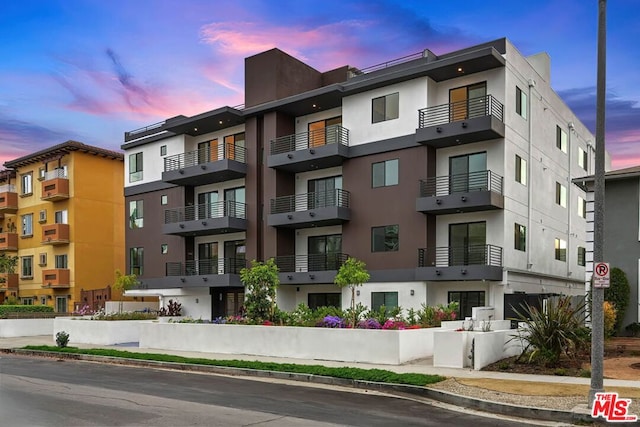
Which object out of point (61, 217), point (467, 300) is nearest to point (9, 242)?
point (61, 217)

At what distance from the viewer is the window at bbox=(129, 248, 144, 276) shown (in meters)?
43.5

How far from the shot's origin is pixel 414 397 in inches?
559

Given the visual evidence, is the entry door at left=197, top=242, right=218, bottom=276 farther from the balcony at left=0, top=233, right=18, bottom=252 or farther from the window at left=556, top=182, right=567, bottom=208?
the balcony at left=0, top=233, right=18, bottom=252

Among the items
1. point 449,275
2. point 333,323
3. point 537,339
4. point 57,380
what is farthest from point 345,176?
point 57,380

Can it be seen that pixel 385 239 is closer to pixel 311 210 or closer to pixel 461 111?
pixel 311 210

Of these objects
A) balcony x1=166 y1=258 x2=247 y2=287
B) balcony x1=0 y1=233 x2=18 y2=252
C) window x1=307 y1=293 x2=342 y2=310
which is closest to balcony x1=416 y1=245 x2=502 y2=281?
window x1=307 y1=293 x2=342 y2=310

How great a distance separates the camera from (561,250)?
35438 mm

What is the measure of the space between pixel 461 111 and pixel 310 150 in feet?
28.3

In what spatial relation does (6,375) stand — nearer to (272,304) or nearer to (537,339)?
(272,304)

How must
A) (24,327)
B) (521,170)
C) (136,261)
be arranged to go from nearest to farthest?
(521,170) < (24,327) < (136,261)

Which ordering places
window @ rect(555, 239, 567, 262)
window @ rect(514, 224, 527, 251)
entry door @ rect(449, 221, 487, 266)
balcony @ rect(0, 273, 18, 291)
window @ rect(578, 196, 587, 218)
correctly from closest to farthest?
1. entry door @ rect(449, 221, 487, 266)
2. window @ rect(514, 224, 527, 251)
3. window @ rect(555, 239, 567, 262)
4. window @ rect(578, 196, 587, 218)
5. balcony @ rect(0, 273, 18, 291)

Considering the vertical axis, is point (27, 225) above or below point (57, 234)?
above

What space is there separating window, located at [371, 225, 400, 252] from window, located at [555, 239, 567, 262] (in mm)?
10549

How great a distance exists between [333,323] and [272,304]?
3.99 meters
